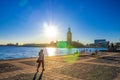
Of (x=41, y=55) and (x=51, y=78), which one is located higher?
(x=41, y=55)

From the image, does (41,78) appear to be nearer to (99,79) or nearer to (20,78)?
(20,78)

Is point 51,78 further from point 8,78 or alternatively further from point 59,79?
point 8,78

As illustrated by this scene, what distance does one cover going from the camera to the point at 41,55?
1378cm

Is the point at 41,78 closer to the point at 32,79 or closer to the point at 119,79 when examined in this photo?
the point at 32,79

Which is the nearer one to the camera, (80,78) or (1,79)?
(1,79)

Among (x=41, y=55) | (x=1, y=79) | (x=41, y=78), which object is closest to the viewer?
(x=1, y=79)

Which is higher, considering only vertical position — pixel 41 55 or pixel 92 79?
pixel 41 55

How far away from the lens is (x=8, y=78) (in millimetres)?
9852

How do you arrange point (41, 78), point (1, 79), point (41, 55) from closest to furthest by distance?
point (1, 79), point (41, 78), point (41, 55)

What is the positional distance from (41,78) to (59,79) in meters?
1.37

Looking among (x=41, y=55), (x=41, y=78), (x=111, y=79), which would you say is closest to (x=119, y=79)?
(x=111, y=79)

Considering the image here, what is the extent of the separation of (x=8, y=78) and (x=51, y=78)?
3.11 m

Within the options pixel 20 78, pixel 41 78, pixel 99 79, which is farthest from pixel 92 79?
pixel 20 78

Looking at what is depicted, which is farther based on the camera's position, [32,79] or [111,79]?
[111,79]
